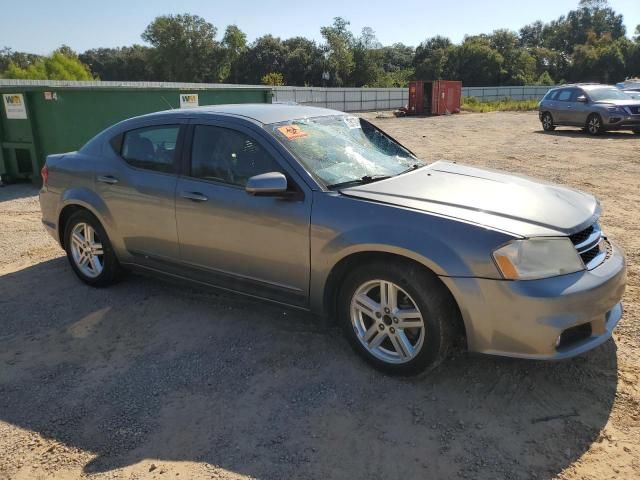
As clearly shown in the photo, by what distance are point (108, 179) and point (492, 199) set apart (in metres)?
3.06

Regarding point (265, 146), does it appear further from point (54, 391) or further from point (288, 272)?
point (54, 391)

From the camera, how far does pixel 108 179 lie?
4453 mm

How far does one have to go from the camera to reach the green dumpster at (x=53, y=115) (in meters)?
9.34

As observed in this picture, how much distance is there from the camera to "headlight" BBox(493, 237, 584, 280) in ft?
9.15

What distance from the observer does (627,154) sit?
498 inches

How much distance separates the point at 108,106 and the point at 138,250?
6.47m

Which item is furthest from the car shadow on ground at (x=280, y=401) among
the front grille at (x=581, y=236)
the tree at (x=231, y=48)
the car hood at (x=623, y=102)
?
the tree at (x=231, y=48)

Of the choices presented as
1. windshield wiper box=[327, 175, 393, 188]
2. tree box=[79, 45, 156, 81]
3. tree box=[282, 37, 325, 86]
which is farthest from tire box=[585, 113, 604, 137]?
tree box=[79, 45, 156, 81]

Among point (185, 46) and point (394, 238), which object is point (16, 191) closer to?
point (394, 238)

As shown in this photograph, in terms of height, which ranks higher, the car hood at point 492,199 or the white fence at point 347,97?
the car hood at point 492,199

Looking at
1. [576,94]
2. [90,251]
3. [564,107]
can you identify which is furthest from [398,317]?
[564,107]

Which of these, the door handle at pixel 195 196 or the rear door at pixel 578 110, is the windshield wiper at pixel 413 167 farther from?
the rear door at pixel 578 110

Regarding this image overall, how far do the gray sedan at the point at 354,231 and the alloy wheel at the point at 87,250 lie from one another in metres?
0.03

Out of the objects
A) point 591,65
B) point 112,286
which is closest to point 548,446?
point 112,286
